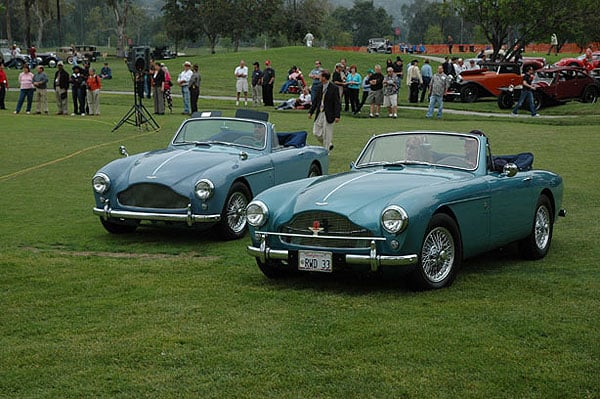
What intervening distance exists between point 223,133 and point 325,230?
16.6 ft

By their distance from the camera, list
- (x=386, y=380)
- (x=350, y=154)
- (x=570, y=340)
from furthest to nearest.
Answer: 1. (x=350, y=154)
2. (x=570, y=340)
3. (x=386, y=380)

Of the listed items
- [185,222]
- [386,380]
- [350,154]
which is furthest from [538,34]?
[386,380]

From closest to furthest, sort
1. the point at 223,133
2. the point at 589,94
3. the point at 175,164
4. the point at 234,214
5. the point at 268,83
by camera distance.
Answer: the point at 234,214, the point at 175,164, the point at 223,133, the point at 268,83, the point at 589,94

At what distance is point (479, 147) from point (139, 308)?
4036 millimetres

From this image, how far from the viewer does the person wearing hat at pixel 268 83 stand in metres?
38.5

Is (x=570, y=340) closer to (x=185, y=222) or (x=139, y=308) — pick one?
(x=139, y=308)

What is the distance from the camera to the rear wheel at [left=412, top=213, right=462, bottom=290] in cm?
834

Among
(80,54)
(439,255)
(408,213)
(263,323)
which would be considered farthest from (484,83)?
(80,54)

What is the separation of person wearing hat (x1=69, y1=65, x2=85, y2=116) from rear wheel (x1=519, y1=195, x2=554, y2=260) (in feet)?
84.2

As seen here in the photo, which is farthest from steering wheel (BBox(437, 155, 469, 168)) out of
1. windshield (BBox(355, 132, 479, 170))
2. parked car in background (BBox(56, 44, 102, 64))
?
parked car in background (BBox(56, 44, 102, 64))

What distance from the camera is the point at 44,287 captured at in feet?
28.8

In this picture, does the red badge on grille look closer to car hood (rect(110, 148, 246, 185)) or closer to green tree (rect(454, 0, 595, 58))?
car hood (rect(110, 148, 246, 185))

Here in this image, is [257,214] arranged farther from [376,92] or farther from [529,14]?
[529,14]

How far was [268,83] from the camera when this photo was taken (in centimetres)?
3872
